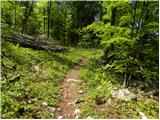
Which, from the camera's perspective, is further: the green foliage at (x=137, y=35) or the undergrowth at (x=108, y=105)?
the green foliage at (x=137, y=35)

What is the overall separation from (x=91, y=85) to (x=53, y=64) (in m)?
4.98

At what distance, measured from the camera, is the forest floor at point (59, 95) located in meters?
10.4

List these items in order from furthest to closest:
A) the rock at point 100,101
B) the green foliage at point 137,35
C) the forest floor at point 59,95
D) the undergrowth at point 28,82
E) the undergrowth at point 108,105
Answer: the green foliage at point 137,35
the rock at point 100,101
the undergrowth at point 108,105
the forest floor at point 59,95
the undergrowth at point 28,82

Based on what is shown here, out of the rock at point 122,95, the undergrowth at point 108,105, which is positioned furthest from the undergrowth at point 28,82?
the rock at point 122,95

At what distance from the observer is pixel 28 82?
519 inches

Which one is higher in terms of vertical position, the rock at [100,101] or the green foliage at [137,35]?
the green foliage at [137,35]

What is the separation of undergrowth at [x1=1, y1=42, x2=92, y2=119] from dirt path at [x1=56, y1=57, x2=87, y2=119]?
0.32m

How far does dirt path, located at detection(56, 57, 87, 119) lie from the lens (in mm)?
10727

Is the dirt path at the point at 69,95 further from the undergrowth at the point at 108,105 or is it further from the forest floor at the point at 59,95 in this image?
the undergrowth at the point at 108,105

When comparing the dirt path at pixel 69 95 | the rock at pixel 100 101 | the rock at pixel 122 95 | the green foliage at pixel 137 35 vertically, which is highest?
the green foliage at pixel 137 35

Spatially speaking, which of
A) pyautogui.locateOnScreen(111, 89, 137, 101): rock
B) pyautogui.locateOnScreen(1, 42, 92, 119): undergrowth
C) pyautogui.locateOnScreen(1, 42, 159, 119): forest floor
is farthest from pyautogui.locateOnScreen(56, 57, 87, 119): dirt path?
pyautogui.locateOnScreen(111, 89, 137, 101): rock

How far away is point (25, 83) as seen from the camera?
1292cm

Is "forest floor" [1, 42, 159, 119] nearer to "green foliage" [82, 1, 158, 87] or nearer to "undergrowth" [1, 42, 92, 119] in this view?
"undergrowth" [1, 42, 92, 119]

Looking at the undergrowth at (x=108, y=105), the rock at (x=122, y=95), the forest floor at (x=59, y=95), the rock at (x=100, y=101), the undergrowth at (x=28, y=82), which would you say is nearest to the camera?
the undergrowth at (x=28, y=82)
